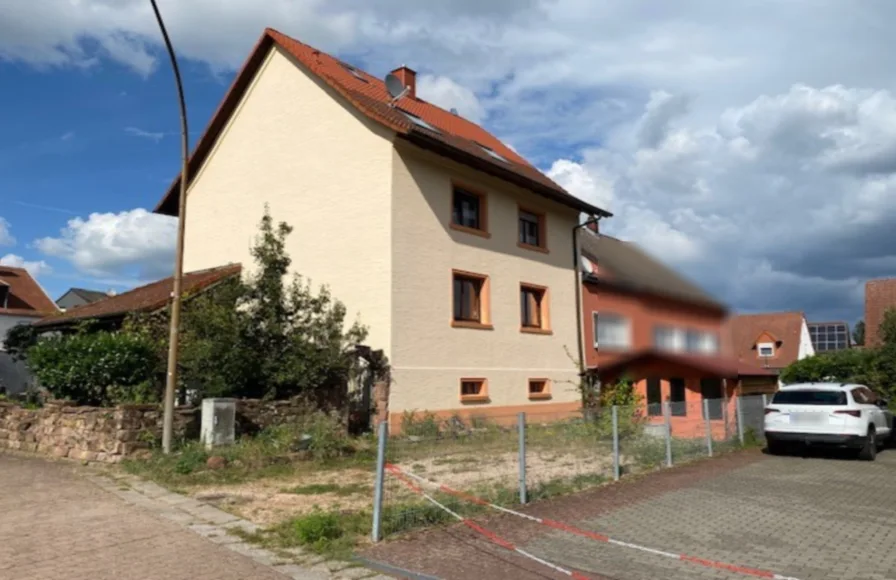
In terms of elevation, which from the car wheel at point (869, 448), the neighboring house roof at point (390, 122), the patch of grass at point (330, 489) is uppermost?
the neighboring house roof at point (390, 122)

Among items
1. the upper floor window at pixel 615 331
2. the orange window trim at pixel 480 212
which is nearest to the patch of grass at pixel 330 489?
the upper floor window at pixel 615 331

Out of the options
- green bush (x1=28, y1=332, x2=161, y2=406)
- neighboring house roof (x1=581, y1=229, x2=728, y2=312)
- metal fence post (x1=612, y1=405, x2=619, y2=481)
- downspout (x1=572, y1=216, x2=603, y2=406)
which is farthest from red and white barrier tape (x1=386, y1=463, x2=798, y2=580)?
downspout (x1=572, y1=216, x2=603, y2=406)

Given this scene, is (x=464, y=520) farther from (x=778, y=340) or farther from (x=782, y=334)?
(x=782, y=334)

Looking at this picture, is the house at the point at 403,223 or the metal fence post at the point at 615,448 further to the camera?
the house at the point at 403,223

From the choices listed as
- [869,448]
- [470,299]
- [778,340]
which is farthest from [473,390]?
[778,340]

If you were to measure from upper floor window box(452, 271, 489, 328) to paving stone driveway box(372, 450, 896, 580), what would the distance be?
8.40 metres

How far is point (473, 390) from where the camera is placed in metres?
19.1

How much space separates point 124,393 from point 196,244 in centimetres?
1000

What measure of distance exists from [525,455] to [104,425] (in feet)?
25.1

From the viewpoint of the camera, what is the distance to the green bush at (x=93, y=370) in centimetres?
1319

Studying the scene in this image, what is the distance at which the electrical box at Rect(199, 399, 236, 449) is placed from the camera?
1239 centimetres

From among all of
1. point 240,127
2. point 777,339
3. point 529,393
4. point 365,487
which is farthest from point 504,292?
point 777,339

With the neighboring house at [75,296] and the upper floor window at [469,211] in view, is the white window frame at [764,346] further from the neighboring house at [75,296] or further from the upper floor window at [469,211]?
the neighboring house at [75,296]

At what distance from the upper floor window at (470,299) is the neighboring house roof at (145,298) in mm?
6052
